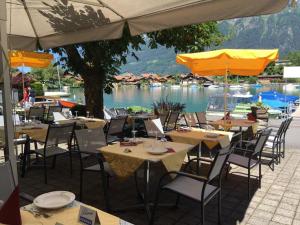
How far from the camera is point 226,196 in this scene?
13.3ft

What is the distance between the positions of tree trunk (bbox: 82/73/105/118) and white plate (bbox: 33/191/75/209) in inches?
268

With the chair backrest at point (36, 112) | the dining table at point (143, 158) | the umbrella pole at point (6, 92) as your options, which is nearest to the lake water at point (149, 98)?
the chair backrest at point (36, 112)

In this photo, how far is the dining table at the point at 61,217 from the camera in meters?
1.60

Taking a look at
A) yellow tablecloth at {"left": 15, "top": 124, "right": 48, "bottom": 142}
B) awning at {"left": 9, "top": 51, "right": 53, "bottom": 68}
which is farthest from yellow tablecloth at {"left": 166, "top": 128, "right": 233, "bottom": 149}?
awning at {"left": 9, "top": 51, "right": 53, "bottom": 68}

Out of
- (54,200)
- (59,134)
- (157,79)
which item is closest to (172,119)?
(59,134)

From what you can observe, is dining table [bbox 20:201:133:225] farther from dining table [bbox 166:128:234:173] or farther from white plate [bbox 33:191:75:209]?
dining table [bbox 166:128:234:173]

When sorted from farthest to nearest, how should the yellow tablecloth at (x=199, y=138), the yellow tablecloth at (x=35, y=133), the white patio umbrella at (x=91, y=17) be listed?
Result: the yellow tablecloth at (x=35, y=133) < the yellow tablecloth at (x=199, y=138) < the white patio umbrella at (x=91, y=17)

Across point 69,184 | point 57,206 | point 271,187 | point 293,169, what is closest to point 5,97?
point 57,206

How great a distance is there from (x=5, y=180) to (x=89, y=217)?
3.13 feet

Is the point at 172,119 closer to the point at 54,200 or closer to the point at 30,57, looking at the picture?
the point at 30,57

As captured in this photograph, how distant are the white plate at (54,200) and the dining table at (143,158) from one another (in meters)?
1.25

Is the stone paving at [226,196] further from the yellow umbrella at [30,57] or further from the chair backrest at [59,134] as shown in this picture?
the yellow umbrella at [30,57]

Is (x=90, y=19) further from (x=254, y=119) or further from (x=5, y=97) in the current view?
(x=254, y=119)

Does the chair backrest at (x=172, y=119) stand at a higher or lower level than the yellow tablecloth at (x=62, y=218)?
lower
